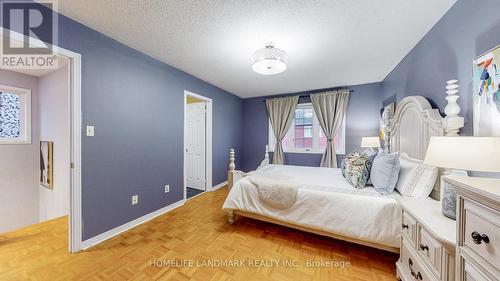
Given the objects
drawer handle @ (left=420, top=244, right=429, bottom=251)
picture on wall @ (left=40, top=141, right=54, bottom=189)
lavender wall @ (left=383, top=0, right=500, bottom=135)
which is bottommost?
drawer handle @ (left=420, top=244, right=429, bottom=251)

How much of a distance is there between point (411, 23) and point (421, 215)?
1.82 m

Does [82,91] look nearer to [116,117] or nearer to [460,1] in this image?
[116,117]

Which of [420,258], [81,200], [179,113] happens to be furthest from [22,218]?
[420,258]

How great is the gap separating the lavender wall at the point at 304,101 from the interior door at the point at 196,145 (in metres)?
1.37

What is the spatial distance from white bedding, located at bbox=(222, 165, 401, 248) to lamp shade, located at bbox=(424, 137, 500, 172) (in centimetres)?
72

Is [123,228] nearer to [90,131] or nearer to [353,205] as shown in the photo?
[90,131]

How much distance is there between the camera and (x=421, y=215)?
1192 mm

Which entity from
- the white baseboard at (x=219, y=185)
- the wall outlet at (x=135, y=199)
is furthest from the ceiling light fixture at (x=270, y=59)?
the white baseboard at (x=219, y=185)

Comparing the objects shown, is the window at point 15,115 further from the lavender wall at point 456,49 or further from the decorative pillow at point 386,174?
the lavender wall at point 456,49

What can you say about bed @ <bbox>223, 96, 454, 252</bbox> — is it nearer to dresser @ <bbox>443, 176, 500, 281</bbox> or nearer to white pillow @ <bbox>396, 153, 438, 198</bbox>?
white pillow @ <bbox>396, 153, 438, 198</bbox>

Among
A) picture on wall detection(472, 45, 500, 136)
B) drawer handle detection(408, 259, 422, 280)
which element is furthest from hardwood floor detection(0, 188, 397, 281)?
picture on wall detection(472, 45, 500, 136)

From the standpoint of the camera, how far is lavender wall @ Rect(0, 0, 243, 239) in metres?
1.88

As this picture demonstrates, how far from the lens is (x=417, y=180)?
161 centimetres

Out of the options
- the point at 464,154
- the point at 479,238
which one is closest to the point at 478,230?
the point at 479,238
